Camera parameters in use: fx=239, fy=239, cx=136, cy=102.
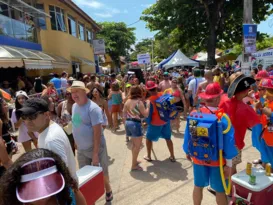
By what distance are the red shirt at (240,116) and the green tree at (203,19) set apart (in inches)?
575

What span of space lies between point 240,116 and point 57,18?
16.4m

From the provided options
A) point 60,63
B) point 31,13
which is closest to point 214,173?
point 60,63

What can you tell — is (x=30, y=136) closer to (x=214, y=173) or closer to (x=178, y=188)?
(x=178, y=188)

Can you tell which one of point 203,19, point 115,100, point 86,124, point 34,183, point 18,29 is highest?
point 203,19

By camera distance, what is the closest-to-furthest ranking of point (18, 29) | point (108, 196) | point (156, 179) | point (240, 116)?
1. point (240, 116)
2. point (108, 196)
3. point (156, 179)
4. point (18, 29)

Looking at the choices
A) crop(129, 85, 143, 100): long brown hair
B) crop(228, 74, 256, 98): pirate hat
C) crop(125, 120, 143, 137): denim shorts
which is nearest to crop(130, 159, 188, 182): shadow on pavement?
crop(125, 120, 143, 137): denim shorts

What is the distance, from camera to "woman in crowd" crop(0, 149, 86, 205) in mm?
1166

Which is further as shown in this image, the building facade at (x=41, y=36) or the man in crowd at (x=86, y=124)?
the building facade at (x=41, y=36)

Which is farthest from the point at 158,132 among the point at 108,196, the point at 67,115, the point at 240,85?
the point at 240,85

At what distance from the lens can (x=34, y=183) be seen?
1177 mm

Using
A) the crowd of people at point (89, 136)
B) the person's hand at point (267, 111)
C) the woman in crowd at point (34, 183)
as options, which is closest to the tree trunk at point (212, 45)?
the crowd of people at point (89, 136)

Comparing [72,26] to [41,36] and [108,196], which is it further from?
[108,196]

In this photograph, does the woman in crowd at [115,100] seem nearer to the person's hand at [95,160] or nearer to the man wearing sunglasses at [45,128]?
the person's hand at [95,160]

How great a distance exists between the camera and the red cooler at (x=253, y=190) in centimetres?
244
